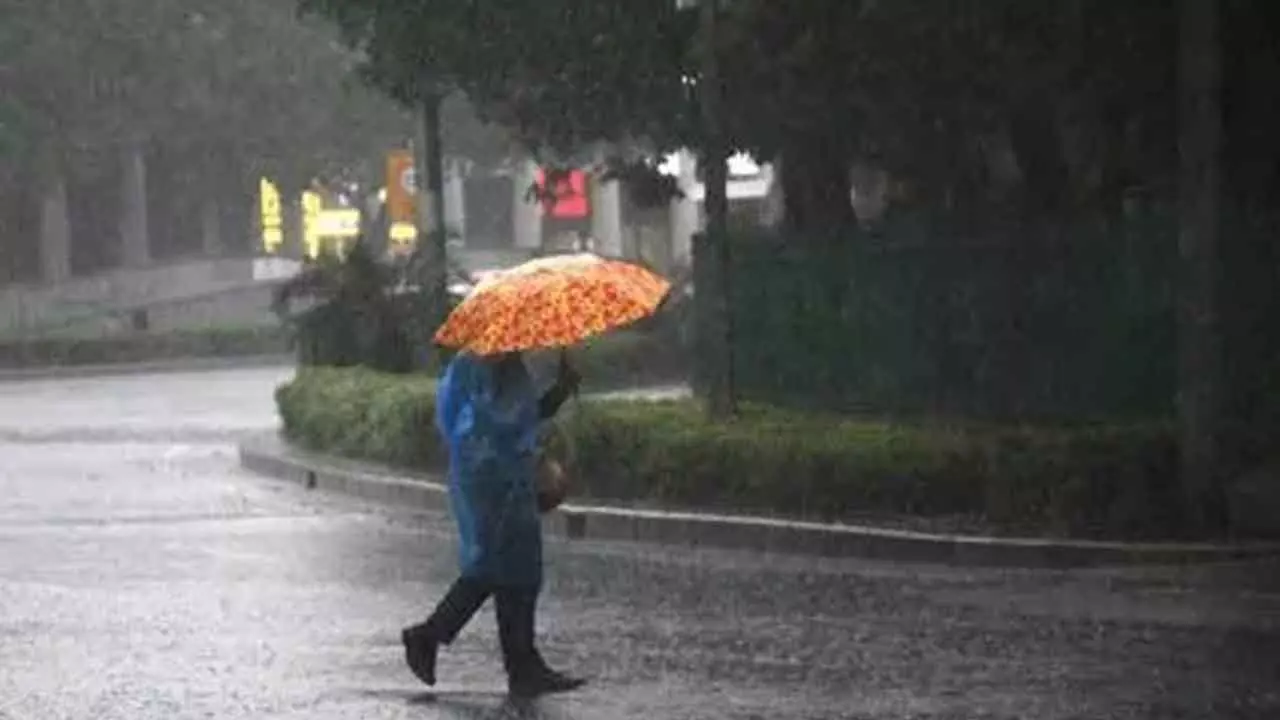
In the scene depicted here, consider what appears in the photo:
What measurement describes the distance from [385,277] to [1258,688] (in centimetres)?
1953

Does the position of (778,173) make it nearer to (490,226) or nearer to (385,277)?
(385,277)

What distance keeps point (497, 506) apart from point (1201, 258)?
7.27 meters

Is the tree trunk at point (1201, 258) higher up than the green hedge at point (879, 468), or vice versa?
the tree trunk at point (1201, 258)

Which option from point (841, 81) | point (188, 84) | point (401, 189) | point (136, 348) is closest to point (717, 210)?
point (841, 81)

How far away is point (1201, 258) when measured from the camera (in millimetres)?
17094

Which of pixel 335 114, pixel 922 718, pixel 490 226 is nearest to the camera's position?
pixel 922 718

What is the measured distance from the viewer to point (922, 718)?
417 inches

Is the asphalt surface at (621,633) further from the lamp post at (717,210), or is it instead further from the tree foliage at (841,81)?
the tree foliage at (841,81)

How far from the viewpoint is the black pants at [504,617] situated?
37.3 feet

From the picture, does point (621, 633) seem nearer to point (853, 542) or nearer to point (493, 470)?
point (493, 470)

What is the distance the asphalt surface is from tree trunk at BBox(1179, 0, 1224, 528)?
1.19 m

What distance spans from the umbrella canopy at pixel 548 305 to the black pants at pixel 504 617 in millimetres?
1014

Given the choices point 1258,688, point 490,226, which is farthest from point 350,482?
point 490,226

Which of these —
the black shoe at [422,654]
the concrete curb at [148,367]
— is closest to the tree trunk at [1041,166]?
the black shoe at [422,654]
